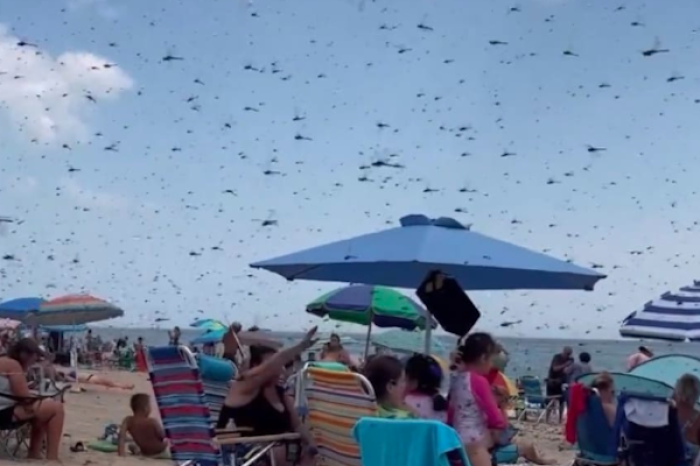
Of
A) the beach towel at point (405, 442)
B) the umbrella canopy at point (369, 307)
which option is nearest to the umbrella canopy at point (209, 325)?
the umbrella canopy at point (369, 307)

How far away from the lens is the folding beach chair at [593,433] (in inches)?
261

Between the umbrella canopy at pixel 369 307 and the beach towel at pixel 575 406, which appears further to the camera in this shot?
the umbrella canopy at pixel 369 307

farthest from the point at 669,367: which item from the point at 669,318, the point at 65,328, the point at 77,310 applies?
the point at 65,328

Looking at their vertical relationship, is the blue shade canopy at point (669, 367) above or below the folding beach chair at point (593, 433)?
above

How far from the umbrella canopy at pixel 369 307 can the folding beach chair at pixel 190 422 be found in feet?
23.7

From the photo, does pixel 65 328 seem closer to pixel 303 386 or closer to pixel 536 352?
pixel 303 386

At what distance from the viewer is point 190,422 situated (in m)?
5.38

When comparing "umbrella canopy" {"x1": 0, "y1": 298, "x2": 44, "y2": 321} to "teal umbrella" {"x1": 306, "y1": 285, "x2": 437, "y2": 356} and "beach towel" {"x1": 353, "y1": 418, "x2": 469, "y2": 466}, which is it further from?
"beach towel" {"x1": 353, "y1": 418, "x2": 469, "y2": 466}

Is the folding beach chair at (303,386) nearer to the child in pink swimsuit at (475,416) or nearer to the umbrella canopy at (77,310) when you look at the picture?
the child in pink swimsuit at (475,416)

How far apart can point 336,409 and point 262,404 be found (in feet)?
2.16

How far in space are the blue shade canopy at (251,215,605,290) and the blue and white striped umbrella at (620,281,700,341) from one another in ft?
5.98

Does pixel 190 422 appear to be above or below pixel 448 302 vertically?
below

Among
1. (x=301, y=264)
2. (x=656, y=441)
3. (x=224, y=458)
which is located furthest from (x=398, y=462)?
(x=301, y=264)

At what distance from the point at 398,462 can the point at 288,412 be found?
2128mm
